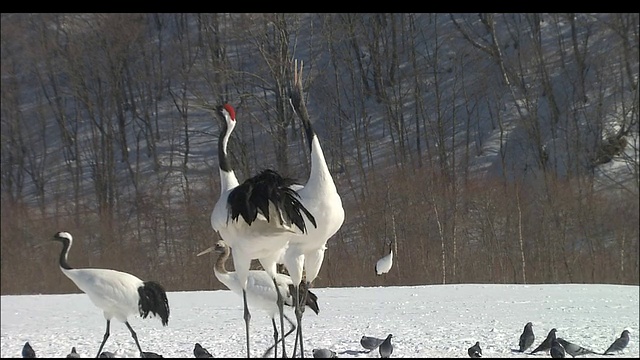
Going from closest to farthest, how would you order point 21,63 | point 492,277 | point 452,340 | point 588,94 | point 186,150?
point 452,340 < point 492,277 < point 588,94 < point 186,150 < point 21,63

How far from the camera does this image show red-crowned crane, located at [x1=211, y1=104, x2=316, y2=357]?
5.03 m

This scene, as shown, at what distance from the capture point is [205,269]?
45.0 ft

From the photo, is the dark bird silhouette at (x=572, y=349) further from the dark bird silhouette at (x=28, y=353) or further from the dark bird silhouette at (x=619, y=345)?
the dark bird silhouette at (x=28, y=353)

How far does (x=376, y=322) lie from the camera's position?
711 centimetres

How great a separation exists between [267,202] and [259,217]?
0.25 m

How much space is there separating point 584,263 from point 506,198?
1.59m

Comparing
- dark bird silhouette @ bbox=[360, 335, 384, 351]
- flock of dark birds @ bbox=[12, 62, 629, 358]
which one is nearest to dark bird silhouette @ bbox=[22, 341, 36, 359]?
flock of dark birds @ bbox=[12, 62, 629, 358]

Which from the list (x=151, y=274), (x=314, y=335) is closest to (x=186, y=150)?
(x=151, y=274)

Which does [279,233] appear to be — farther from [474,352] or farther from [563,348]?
[563,348]

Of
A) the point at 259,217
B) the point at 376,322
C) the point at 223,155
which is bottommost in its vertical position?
the point at 376,322

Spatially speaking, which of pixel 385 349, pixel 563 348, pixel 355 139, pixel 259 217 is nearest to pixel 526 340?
pixel 563 348

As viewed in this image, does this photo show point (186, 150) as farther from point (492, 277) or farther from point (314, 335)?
point (314, 335)

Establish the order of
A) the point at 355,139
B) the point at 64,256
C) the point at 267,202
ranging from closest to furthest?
the point at 267,202 < the point at 64,256 < the point at 355,139

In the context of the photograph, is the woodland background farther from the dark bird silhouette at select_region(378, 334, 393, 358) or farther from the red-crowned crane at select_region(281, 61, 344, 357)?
the dark bird silhouette at select_region(378, 334, 393, 358)
